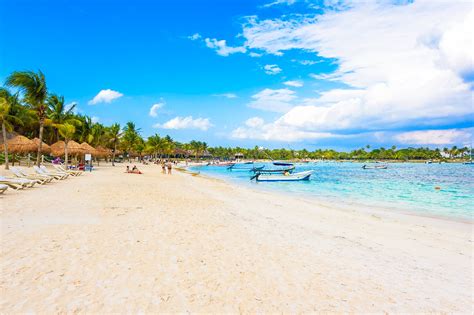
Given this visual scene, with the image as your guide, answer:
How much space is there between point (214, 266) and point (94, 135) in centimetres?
4859

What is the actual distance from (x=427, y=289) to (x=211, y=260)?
346 centimetres

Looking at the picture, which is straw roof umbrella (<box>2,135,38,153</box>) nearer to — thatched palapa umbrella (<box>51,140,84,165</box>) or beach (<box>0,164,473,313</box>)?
thatched palapa umbrella (<box>51,140,84,165</box>)

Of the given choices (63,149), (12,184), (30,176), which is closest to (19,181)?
(12,184)

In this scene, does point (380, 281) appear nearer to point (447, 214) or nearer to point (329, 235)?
point (329, 235)

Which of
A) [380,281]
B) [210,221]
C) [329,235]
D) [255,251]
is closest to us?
[380,281]

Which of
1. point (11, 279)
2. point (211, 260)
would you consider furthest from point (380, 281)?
point (11, 279)

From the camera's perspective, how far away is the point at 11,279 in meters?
4.11

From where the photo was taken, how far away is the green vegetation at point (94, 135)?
25.8 m

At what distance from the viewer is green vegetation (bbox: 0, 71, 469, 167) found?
1016 inches

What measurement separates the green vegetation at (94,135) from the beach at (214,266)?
2081 centimetres

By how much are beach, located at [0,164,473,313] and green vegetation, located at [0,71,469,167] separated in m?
20.8

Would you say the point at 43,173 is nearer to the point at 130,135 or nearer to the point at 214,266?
the point at 214,266

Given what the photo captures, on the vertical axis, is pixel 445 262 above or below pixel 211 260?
below

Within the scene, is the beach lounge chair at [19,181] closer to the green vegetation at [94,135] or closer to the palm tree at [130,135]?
the green vegetation at [94,135]
